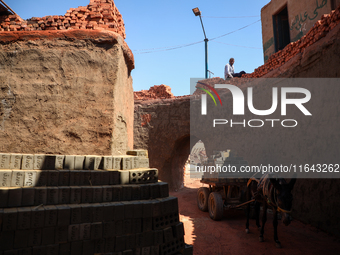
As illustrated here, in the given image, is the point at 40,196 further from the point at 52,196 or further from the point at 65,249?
the point at 65,249

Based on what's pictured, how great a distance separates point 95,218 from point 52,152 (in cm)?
147

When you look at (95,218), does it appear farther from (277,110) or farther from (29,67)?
(277,110)

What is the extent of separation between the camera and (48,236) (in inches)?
109

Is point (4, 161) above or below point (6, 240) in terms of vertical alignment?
above

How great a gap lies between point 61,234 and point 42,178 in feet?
2.47

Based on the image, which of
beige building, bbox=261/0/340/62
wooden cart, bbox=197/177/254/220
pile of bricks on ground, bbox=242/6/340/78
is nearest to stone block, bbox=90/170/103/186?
wooden cart, bbox=197/177/254/220

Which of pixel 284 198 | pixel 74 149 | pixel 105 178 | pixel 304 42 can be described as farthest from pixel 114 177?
pixel 304 42

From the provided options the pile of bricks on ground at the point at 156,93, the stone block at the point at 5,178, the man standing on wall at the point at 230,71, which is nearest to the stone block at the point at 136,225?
the stone block at the point at 5,178

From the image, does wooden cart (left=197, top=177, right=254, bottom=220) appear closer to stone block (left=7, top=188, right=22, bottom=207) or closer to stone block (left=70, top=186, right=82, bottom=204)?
stone block (left=70, top=186, right=82, bottom=204)

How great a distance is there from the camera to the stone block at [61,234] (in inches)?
110

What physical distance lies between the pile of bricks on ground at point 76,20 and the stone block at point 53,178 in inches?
104

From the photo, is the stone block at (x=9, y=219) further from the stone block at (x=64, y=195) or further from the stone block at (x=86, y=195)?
the stone block at (x=86, y=195)

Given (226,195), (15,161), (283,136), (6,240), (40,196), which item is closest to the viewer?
(6,240)

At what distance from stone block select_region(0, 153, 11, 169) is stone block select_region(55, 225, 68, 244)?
1107mm
